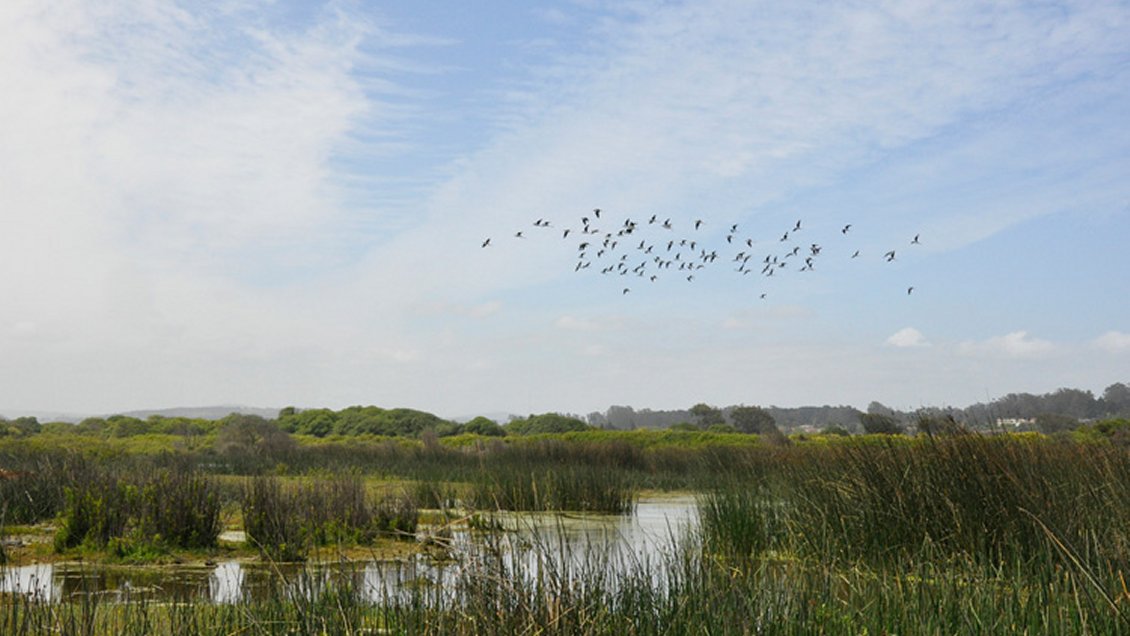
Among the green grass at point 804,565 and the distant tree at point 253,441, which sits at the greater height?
the distant tree at point 253,441

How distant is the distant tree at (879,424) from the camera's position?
9227mm

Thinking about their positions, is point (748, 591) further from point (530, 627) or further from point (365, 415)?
point (365, 415)

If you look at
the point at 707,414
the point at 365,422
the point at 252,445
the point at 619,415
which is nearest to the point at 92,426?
the point at 365,422

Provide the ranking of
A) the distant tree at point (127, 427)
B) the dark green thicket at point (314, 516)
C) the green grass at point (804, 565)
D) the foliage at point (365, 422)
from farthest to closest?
the foliage at point (365, 422)
the distant tree at point (127, 427)
the dark green thicket at point (314, 516)
the green grass at point (804, 565)

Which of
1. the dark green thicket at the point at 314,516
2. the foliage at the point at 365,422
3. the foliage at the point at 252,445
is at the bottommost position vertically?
the dark green thicket at the point at 314,516

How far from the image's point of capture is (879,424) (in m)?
9.45

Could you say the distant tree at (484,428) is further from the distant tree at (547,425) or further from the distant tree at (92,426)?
the distant tree at (92,426)

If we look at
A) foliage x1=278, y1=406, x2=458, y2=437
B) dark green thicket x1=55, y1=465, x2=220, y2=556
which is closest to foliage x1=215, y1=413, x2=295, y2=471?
foliage x1=278, y1=406, x2=458, y2=437

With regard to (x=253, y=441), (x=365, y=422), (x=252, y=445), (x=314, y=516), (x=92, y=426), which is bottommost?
(x=314, y=516)

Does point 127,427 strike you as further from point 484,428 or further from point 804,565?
point 804,565

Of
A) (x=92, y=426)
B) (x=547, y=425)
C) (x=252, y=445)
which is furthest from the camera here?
(x=92, y=426)

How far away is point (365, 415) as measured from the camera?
50438 mm

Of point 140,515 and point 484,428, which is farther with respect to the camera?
point 484,428

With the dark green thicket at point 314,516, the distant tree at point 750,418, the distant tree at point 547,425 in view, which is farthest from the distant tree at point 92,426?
the dark green thicket at point 314,516
